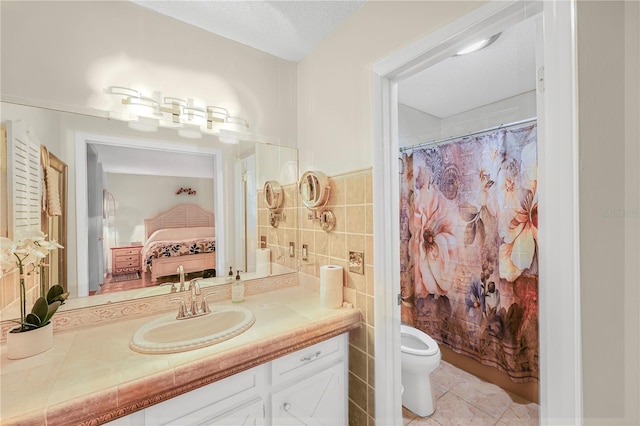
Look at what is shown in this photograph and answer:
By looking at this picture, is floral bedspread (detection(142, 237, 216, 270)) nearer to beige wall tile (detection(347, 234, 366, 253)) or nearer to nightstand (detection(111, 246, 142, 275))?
nightstand (detection(111, 246, 142, 275))

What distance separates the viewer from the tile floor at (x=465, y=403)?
1339 millimetres

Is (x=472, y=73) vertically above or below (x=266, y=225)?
above

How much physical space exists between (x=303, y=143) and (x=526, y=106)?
1.21 metres

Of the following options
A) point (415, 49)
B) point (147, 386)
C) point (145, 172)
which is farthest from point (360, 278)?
point (145, 172)

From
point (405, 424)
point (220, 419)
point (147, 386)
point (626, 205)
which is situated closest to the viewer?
point (626, 205)

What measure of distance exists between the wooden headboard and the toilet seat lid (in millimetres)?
1405

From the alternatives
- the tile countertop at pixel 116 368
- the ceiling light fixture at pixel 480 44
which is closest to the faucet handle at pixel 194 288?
the tile countertop at pixel 116 368

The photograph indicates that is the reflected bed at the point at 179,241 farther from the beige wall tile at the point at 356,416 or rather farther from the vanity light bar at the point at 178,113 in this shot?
the beige wall tile at the point at 356,416

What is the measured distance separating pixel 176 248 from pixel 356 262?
38.0 inches

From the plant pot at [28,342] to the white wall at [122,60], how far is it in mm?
928

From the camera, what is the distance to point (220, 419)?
95cm

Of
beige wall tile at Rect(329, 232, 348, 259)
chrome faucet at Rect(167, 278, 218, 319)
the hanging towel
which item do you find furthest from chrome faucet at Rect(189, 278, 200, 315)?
beige wall tile at Rect(329, 232, 348, 259)

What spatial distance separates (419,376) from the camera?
1570 mm

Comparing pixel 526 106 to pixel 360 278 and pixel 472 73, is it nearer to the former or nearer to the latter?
pixel 472 73
